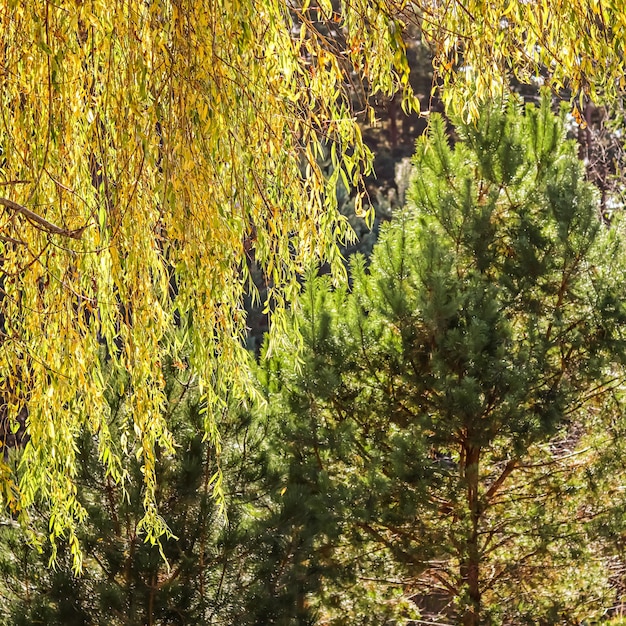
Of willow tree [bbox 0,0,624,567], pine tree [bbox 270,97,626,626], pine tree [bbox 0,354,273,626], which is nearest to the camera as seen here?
willow tree [bbox 0,0,624,567]

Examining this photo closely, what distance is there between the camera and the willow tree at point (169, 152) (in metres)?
2.51

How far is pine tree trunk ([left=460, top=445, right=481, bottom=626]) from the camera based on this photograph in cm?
645

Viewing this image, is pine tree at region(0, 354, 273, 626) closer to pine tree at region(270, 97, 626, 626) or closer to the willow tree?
pine tree at region(270, 97, 626, 626)

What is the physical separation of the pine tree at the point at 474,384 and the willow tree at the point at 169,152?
336 cm

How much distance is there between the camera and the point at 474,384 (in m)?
6.16

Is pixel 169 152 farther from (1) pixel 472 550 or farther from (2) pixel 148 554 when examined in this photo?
(1) pixel 472 550

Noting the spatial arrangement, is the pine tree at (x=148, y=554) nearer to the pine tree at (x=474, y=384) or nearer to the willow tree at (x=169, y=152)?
the pine tree at (x=474, y=384)

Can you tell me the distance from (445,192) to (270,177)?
4.09m

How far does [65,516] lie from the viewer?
3.27 meters

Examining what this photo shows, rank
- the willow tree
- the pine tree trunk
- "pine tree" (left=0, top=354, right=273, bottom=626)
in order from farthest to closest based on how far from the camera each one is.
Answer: the pine tree trunk → "pine tree" (left=0, top=354, right=273, bottom=626) → the willow tree

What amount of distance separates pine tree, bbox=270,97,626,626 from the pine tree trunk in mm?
14

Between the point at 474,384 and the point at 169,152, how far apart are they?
13.1ft

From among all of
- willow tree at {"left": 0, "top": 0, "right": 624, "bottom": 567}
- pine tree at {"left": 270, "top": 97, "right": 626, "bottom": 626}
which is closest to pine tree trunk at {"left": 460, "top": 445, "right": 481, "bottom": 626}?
pine tree at {"left": 270, "top": 97, "right": 626, "bottom": 626}

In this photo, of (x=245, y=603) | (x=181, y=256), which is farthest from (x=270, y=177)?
(x=245, y=603)
